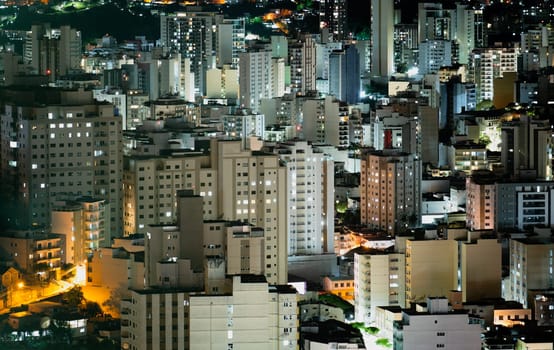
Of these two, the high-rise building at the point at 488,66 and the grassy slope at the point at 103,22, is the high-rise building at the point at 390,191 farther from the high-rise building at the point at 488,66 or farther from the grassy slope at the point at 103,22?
the high-rise building at the point at 488,66

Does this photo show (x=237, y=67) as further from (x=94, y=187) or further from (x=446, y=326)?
(x=446, y=326)

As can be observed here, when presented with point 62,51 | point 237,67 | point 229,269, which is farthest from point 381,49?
point 229,269

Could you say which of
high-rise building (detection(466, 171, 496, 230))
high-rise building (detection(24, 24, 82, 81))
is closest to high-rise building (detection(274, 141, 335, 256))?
high-rise building (detection(466, 171, 496, 230))

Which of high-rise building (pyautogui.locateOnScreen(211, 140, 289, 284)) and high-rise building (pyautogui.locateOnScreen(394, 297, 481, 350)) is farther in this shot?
high-rise building (pyautogui.locateOnScreen(211, 140, 289, 284))

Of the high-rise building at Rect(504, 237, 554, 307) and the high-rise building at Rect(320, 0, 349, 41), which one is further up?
the high-rise building at Rect(320, 0, 349, 41)

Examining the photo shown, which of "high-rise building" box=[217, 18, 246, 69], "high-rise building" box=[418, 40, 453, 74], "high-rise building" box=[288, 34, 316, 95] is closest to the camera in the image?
"high-rise building" box=[217, 18, 246, 69]

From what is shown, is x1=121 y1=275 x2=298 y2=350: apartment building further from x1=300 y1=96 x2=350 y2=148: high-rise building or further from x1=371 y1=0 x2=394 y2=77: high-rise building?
x1=371 y1=0 x2=394 y2=77: high-rise building
